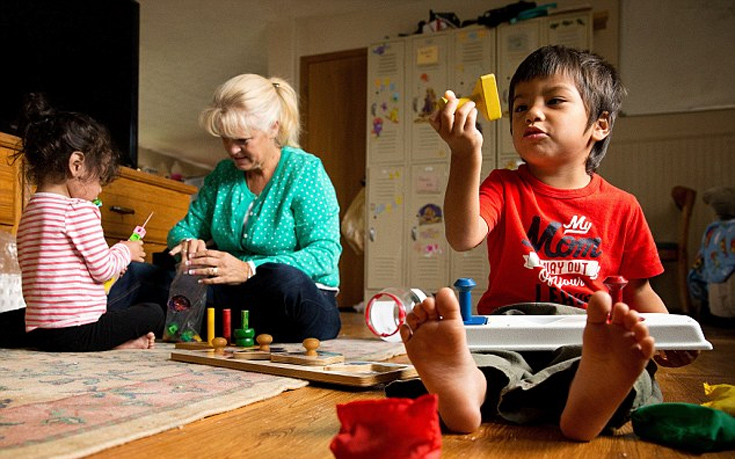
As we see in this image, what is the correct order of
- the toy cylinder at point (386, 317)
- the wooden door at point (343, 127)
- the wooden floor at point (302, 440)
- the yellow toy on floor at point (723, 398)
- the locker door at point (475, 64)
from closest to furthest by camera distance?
1. the wooden floor at point (302, 440)
2. the yellow toy on floor at point (723, 398)
3. the toy cylinder at point (386, 317)
4. the locker door at point (475, 64)
5. the wooden door at point (343, 127)

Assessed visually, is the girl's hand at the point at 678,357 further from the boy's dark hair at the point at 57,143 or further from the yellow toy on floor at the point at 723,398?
the boy's dark hair at the point at 57,143

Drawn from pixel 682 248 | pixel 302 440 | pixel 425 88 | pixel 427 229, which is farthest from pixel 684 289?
pixel 302 440

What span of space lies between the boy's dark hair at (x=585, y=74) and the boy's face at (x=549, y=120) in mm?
12

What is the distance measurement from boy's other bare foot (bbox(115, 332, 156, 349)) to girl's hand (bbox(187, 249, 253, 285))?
0.18 m

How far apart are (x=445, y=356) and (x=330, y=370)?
41cm

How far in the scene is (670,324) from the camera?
743 mm

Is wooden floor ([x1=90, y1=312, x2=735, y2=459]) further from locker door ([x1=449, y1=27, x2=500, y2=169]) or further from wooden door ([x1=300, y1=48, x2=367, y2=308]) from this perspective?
wooden door ([x1=300, y1=48, x2=367, y2=308])

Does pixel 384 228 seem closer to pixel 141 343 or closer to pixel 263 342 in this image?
pixel 141 343

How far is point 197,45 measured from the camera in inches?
189

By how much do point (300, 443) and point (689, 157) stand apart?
11.8 ft

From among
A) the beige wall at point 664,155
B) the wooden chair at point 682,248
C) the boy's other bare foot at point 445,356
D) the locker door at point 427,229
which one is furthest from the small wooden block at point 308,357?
the beige wall at point 664,155

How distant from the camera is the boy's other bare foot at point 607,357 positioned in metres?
0.57

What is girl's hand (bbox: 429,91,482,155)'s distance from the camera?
0.74 metres

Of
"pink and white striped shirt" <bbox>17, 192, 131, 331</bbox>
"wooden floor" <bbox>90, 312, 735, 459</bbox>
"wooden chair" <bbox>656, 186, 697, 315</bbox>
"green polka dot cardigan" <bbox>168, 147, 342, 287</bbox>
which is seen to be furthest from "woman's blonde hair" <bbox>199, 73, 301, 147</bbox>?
"wooden chair" <bbox>656, 186, 697, 315</bbox>
